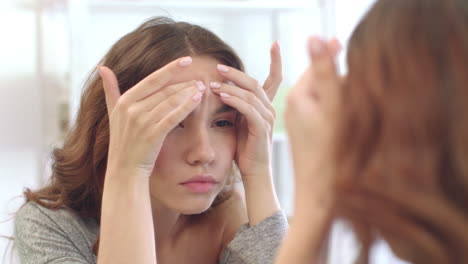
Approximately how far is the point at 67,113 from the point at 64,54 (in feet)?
0.88

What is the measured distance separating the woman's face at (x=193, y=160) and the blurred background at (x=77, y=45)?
1.05 m

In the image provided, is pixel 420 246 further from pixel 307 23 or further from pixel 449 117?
pixel 307 23

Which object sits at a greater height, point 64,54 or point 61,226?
point 64,54

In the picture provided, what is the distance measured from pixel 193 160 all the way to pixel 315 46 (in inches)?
15.9

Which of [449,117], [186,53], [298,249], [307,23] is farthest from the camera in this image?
[307,23]

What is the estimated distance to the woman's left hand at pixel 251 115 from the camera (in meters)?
0.99

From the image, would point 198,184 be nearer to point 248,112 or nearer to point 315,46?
point 248,112

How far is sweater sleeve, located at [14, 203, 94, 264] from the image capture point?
0.98m

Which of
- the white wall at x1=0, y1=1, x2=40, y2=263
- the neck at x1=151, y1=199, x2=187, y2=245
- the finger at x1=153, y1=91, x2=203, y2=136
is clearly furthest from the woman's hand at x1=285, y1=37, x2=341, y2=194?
the white wall at x1=0, y1=1, x2=40, y2=263

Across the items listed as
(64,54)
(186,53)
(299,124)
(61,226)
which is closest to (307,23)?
(64,54)

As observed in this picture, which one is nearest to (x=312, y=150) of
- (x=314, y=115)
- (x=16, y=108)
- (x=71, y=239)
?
(x=314, y=115)

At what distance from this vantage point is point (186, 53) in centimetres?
103

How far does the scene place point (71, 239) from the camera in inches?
40.5

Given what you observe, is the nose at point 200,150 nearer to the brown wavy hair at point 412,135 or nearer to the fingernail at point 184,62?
the fingernail at point 184,62
